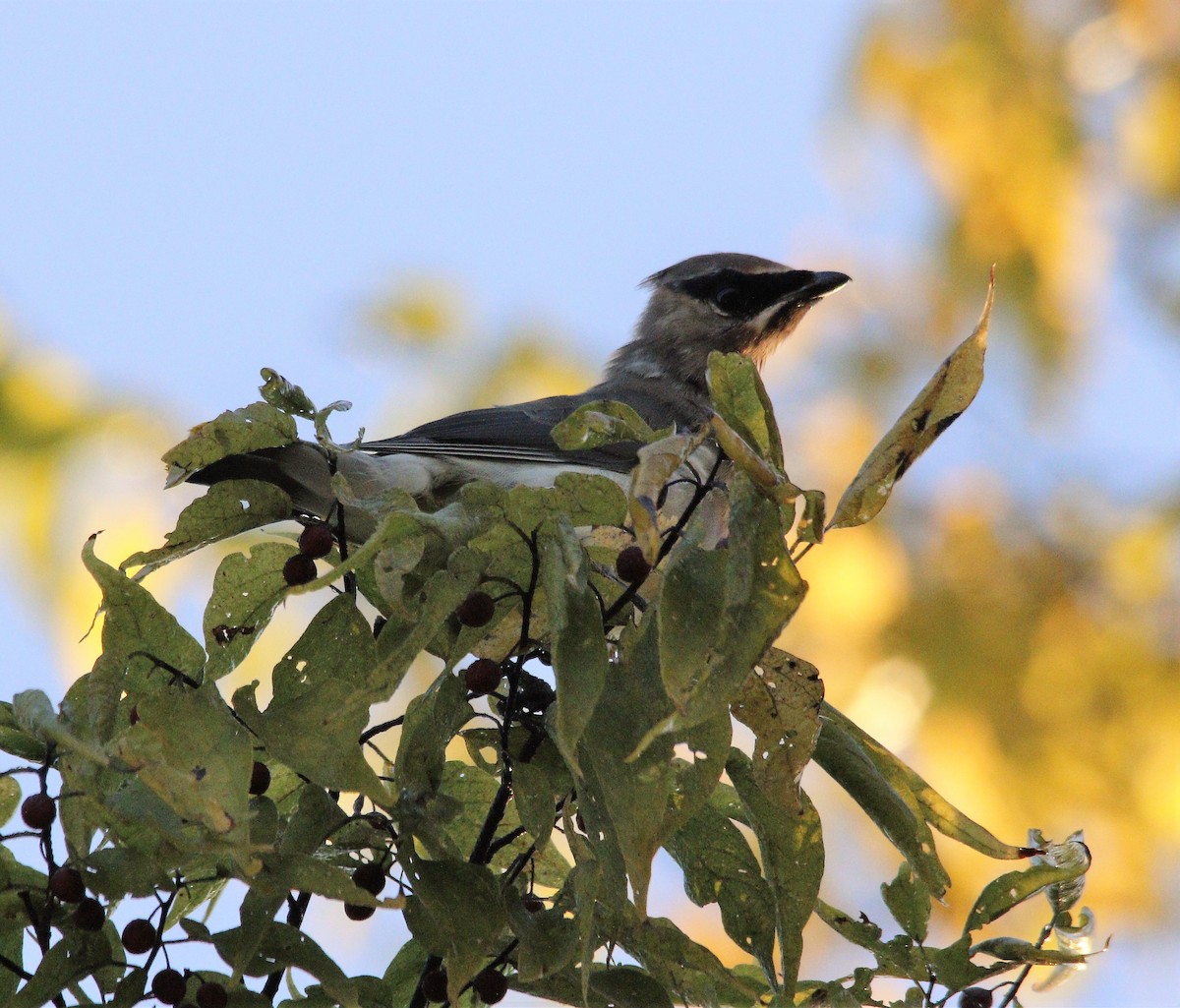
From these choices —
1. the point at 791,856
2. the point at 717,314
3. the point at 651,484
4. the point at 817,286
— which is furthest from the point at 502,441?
the point at 651,484

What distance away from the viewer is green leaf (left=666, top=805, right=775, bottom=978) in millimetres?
2803

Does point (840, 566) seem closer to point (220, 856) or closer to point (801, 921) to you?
point (801, 921)

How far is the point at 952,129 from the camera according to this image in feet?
31.4

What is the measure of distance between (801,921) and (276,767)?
1066 millimetres

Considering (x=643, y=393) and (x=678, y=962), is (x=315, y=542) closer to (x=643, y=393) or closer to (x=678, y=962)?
(x=678, y=962)

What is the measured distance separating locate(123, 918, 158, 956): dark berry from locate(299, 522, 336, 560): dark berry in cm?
71

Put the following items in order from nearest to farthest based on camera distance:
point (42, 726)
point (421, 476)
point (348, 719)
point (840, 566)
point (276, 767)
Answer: point (42, 726) → point (348, 719) → point (276, 767) → point (421, 476) → point (840, 566)

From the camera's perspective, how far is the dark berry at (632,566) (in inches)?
96.3

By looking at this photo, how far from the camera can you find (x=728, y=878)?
282 centimetres

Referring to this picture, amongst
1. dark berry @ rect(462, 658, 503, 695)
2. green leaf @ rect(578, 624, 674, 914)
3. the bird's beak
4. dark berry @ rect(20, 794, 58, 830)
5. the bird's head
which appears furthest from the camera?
the bird's head

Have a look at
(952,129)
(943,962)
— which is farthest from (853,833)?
(943,962)

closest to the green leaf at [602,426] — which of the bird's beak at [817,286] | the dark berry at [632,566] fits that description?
the dark berry at [632,566]

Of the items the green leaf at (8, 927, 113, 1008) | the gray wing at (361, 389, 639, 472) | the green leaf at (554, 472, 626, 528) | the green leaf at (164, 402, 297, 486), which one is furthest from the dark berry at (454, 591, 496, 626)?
the gray wing at (361, 389, 639, 472)

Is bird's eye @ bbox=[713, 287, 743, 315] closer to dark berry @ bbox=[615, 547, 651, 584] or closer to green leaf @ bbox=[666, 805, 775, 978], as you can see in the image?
green leaf @ bbox=[666, 805, 775, 978]
